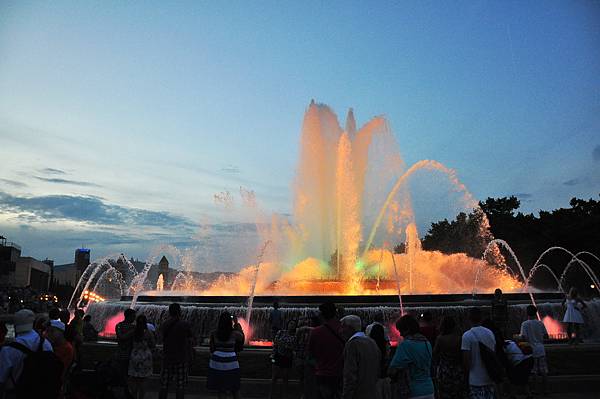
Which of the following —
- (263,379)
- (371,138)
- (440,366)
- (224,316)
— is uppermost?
(371,138)

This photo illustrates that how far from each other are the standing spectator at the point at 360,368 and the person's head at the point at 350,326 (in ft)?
1.85

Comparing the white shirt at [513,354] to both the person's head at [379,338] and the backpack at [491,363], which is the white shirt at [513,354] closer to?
the backpack at [491,363]

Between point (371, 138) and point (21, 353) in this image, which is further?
point (371, 138)

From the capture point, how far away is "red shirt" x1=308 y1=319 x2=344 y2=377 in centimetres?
683

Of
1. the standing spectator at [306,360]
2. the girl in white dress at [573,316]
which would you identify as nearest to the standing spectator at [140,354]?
the standing spectator at [306,360]

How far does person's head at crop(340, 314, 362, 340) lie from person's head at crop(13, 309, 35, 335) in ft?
11.7

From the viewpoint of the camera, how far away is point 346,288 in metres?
29.2

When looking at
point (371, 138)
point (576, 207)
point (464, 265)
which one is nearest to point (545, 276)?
point (576, 207)

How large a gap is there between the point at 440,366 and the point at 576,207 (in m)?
73.4

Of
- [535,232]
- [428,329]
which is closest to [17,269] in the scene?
[535,232]

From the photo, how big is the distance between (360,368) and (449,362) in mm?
1508

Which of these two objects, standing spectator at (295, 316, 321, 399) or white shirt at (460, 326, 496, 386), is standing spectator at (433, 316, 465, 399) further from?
standing spectator at (295, 316, 321, 399)

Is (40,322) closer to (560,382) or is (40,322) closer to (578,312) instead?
(560,382)

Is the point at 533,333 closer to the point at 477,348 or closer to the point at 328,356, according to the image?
the point at 477,348
